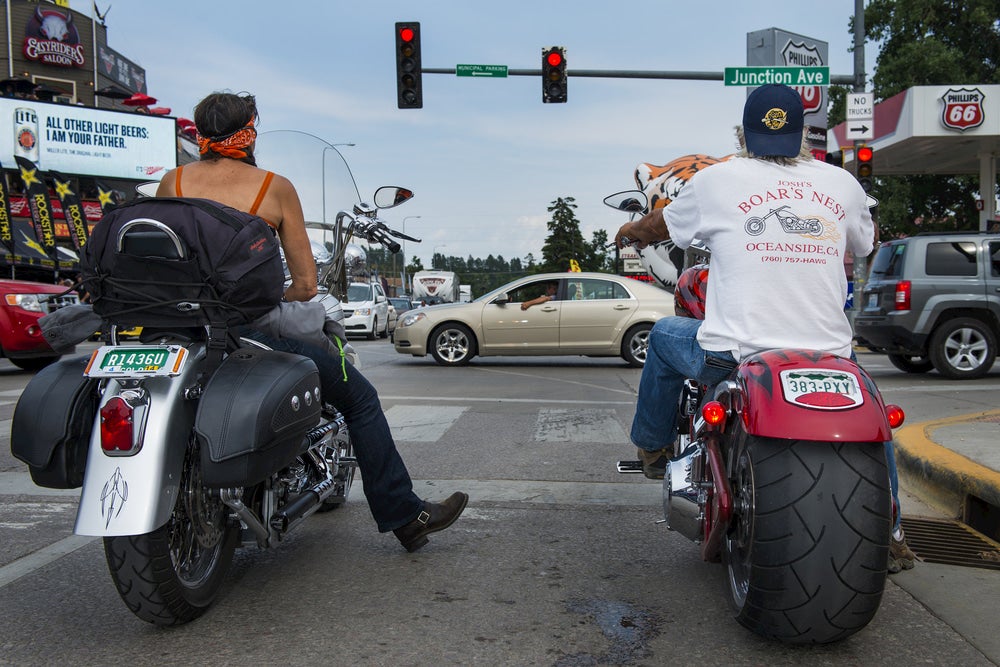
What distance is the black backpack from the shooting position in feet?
9.59

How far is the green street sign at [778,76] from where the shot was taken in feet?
51.6

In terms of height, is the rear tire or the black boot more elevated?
the black boot

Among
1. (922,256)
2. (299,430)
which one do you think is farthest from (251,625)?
(922,256)

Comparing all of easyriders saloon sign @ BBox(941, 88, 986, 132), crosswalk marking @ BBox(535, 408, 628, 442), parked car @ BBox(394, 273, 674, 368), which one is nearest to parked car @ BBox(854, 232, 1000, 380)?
parked car @ BBox(394, 273, 674, 368)

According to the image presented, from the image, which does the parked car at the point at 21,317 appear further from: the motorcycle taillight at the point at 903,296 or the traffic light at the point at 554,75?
the motorcycle taillight at the point at 903,296

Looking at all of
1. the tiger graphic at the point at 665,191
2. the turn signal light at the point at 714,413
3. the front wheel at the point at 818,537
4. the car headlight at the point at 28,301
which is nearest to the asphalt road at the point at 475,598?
the front wheel at the point at 818,537

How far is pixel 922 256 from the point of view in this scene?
39.0 ft

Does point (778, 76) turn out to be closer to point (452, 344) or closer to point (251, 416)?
point (452, 344)

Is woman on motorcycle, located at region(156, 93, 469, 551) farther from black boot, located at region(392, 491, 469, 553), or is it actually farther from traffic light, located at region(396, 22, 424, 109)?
traffic light, located at region(396, 22, 424, 109)

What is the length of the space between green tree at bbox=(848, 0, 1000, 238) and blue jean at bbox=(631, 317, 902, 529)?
114ft

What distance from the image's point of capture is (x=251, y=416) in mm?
2783

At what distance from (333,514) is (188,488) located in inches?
68.2

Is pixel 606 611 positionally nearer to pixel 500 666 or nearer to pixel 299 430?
pixel 500 666

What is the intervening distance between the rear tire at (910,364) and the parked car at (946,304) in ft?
3.02
